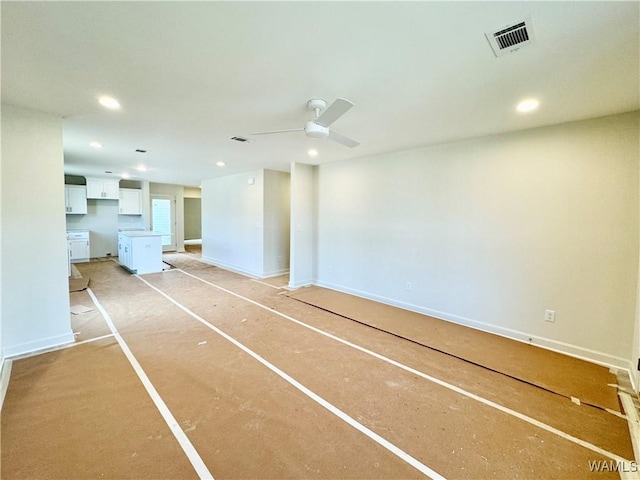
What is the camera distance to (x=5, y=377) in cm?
230

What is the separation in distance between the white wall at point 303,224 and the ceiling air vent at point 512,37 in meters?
3.91

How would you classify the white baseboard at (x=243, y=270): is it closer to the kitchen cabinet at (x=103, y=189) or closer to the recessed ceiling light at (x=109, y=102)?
the kitchen cabinet at (x=103, y=189)

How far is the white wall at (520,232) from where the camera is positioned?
2609 millimetres

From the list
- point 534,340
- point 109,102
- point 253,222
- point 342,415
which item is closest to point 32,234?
point 109,102

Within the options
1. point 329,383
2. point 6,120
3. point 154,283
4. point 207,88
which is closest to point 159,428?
point 329,383

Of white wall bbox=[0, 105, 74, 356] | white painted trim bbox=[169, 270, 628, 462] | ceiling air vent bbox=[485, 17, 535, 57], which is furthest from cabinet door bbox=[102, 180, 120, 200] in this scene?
ceiling air vent bbox=[485, 17, 535, 57]

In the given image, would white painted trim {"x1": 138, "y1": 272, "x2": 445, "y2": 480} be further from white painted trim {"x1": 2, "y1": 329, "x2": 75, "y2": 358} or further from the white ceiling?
the white ceiling

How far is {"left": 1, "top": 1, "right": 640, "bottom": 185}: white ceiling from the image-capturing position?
138 cm

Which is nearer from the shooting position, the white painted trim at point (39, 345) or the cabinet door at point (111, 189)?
the white painted trim at point (39, 345)

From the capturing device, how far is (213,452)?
1.62 m

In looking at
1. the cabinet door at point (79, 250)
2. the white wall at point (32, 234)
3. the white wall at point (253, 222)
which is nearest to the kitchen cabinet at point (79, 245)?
the cabinet door at point (79, 250)

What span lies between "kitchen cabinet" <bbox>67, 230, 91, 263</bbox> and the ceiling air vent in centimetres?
956

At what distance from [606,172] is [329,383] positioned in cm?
332

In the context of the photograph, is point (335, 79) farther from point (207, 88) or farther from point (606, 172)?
point (606, 172)
